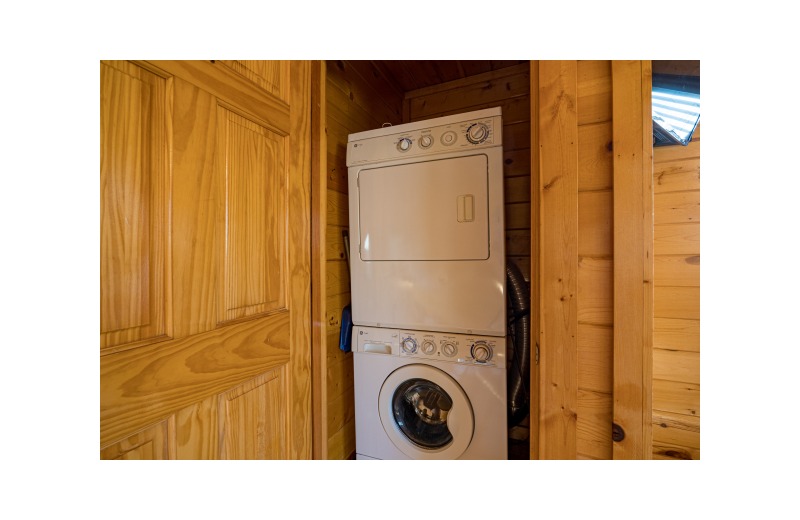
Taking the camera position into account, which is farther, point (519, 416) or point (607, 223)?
point (519, 416)

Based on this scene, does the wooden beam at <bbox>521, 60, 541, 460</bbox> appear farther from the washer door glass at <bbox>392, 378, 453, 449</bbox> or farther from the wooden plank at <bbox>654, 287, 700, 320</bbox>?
the wooden plank at <bbox>654, 287, 700, 320</bbox>

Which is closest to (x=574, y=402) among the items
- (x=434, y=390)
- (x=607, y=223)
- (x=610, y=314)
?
(x=610, y=314)

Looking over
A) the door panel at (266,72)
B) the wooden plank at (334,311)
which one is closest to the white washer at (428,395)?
the wooden plank at (334,311)

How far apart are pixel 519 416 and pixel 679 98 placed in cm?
135

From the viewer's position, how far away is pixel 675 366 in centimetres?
120

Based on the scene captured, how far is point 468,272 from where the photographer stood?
114cm

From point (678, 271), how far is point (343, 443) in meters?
1.69

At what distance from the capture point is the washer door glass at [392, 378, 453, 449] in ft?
4.16

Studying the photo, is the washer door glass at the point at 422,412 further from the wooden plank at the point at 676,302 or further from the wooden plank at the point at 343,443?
the wooden plank at the point at 676,302

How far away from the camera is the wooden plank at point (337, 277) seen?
1.34m

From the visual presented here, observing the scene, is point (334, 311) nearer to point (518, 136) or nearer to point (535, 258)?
point (535, 258)

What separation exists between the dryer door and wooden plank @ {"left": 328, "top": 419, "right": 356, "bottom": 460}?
90cm

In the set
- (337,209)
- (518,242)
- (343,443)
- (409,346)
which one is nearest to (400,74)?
(337,209)

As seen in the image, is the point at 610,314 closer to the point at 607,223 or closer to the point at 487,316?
the point at 607,223
